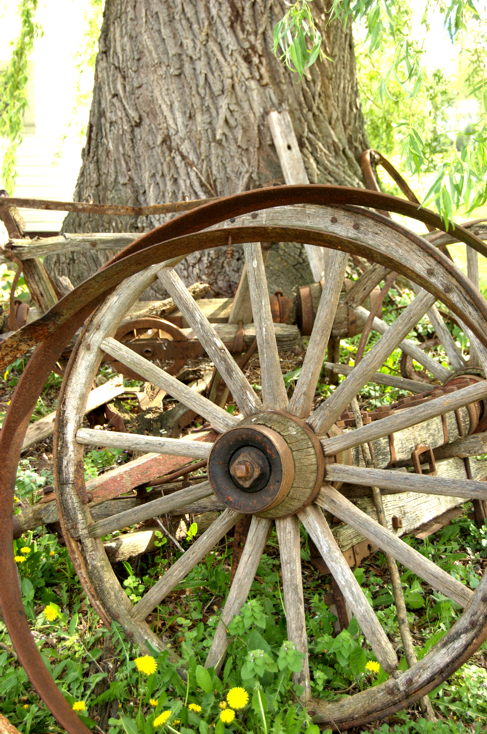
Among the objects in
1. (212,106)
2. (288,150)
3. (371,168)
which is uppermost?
(212,106)

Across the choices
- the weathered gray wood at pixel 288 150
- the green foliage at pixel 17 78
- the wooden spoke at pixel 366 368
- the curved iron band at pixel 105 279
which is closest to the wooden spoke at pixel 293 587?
the wooden spoke at pixel 366 368

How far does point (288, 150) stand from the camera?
160 inches

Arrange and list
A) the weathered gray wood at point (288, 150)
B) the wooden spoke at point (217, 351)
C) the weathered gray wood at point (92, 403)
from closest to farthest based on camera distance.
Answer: the wooden spoke at point (217, 351) → the weathered gray wood at point (92, 403) → the weathered gray wood at point (288, 150)

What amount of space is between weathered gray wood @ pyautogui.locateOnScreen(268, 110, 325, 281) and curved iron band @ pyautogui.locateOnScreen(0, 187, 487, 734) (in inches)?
86.7

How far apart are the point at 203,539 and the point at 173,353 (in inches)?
52.9

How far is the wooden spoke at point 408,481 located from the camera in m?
1.75

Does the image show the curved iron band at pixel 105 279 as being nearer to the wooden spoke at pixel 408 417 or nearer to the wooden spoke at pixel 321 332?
the wooden spoke at pixel 321 332

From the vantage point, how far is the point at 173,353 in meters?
3.26

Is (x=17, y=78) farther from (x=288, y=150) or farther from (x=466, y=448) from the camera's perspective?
(x=466, y=448)

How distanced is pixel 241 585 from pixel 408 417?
824mm

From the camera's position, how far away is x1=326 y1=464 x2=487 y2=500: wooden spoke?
1.75 m

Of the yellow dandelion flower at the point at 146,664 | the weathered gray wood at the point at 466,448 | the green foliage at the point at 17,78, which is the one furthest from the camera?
the green foliage at the point at 17,78

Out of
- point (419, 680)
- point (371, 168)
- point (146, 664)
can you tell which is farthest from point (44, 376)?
point (371, 168)

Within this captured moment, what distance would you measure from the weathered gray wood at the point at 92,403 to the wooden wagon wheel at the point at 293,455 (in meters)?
0.94
